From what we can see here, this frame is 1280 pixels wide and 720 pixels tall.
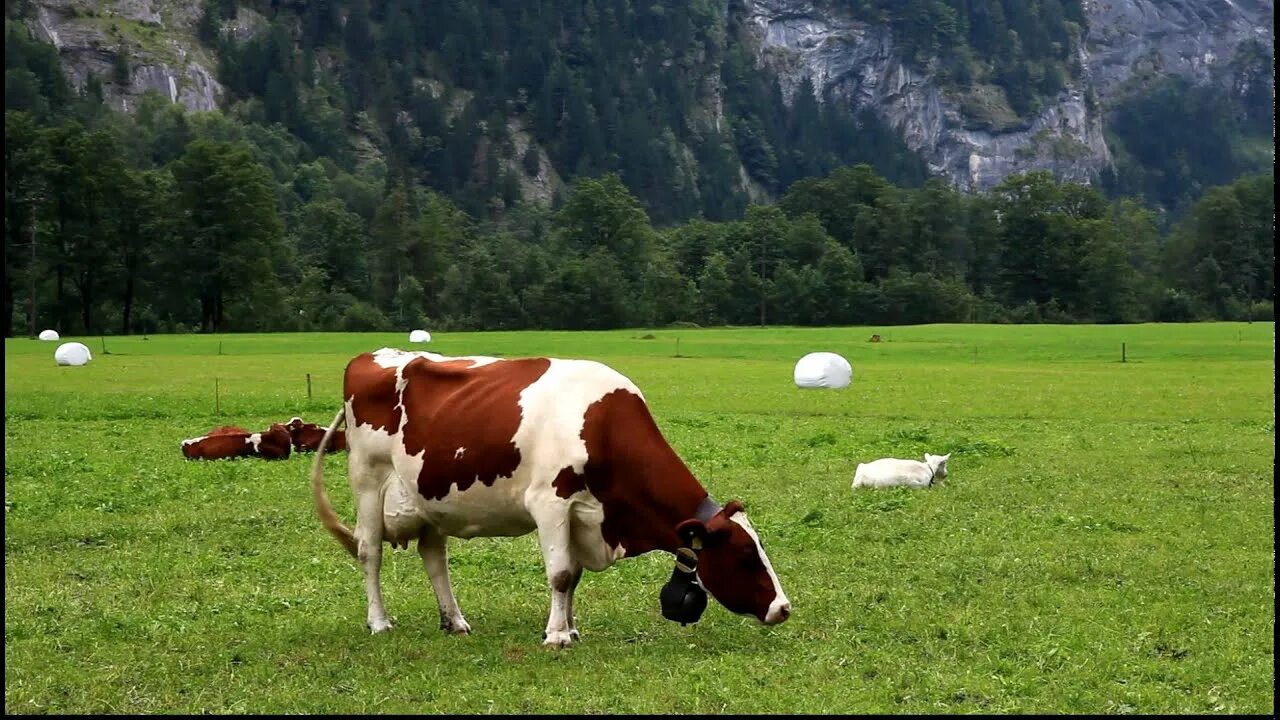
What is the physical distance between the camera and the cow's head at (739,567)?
10.9 m

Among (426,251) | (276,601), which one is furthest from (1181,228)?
(276,601)

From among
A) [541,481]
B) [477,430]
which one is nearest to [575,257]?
[477,430]

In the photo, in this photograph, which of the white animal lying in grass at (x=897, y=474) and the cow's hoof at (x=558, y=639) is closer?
the cow's hoof at (x=558, y=639)

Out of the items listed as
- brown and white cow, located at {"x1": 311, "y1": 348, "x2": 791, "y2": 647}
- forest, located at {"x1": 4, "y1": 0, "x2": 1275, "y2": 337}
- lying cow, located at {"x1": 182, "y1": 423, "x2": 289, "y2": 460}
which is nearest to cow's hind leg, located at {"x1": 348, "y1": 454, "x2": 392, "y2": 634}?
brown and white cow, located at {"x1": 311, "y1": 348, "x2": 791, "y2": 647}

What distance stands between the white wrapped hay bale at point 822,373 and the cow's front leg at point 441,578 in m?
33.5

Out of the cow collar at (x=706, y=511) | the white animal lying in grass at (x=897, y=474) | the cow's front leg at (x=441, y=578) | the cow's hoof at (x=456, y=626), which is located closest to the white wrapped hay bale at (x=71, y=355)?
the white animal lying in grass at (x=897, y=474)

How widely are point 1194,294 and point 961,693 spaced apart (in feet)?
521

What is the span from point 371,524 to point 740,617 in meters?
3.45

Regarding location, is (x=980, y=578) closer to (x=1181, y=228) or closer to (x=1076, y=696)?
(x=1076, y=696)

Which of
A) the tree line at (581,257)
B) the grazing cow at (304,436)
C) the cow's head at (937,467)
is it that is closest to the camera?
the cow's head at (937,467)

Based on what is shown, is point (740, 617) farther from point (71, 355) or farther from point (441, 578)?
point (71, 355)

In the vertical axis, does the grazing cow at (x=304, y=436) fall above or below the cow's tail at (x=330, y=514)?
below

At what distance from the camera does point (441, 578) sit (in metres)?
12.1

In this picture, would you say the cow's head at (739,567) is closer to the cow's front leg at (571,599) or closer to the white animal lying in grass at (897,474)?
the cow's front leg at (571,599)
